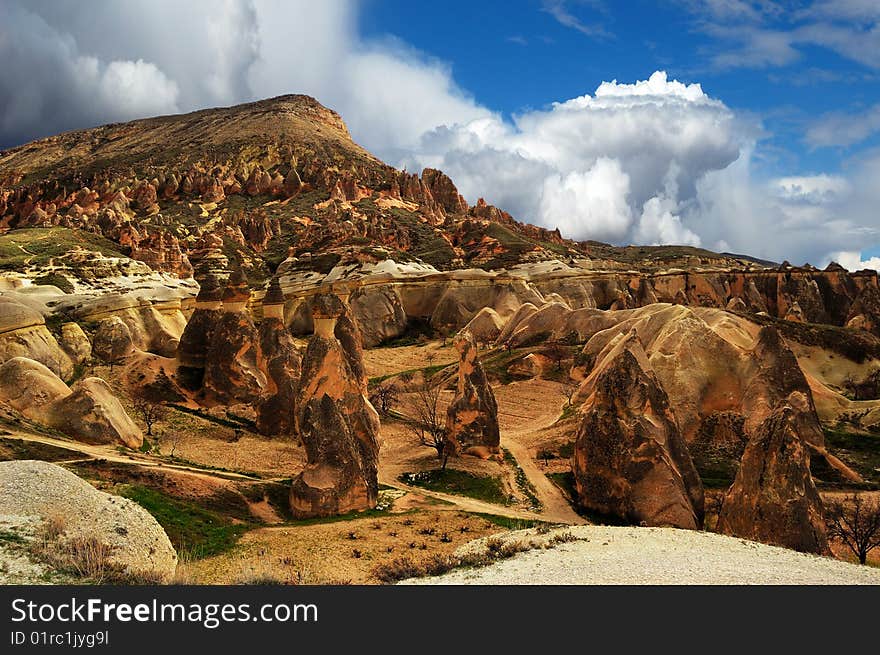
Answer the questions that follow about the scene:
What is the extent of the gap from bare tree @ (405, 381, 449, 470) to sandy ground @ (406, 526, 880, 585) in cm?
1315

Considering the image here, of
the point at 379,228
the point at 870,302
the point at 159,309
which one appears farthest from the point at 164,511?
the point at 379,228

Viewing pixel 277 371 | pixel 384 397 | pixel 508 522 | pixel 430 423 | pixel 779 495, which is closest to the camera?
pixel 779 495

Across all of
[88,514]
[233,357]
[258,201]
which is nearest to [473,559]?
[88,514]

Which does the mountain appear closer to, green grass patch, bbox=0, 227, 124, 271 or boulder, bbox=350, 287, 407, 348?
green grass patch, bbox=0, 227, 124, 271

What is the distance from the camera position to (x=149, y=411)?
26047 mm

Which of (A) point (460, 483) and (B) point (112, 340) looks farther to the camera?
(B) point (112, 340)

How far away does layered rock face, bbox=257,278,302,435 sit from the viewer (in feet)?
90.0

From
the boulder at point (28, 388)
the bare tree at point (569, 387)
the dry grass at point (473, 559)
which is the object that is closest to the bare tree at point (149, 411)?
the boulder at point (28, 388)

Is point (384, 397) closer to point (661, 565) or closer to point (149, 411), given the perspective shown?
point (149, 411)

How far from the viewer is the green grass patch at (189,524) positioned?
547 inches

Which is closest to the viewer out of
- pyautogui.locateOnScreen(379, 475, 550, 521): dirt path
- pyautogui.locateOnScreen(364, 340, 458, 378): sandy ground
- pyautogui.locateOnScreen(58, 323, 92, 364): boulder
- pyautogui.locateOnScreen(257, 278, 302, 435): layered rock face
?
pyautogui.locateOnScreen(379, 475, 550, 521): dirt path

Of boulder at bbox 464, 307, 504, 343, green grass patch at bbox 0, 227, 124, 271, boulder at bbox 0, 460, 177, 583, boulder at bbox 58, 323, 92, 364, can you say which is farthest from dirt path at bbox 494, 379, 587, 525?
green grass patch at bbox 0, 227, 124, 271

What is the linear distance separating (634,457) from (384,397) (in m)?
18.3

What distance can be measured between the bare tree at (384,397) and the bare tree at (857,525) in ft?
68.9
